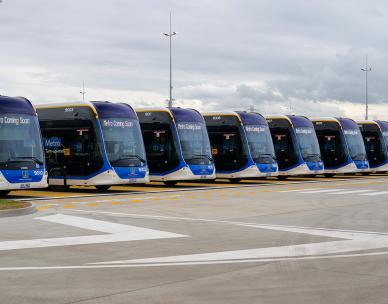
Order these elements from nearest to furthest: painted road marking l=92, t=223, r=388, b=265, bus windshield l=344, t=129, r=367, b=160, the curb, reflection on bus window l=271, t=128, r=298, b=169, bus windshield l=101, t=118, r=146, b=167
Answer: painted road marking l=92, t=223, r=388, b=265 → the curb → bus windshield l=101, t=118, r=146, b=167 → reflection on bus window l=271, t=128, r=298, b=169 → bus windshield l=344, t=129, r=367, b=160

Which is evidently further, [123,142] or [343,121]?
[343,121]

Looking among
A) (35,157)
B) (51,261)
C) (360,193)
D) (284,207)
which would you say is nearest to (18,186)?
(35,157)

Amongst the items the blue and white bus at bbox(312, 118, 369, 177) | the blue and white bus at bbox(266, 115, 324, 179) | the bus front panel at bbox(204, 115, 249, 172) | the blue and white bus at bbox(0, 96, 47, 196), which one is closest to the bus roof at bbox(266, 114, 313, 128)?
the blue and white bus at bbox(266, 115, 324, 179)

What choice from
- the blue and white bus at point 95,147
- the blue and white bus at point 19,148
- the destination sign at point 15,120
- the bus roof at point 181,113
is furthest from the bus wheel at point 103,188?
the destination sign at point 15,120

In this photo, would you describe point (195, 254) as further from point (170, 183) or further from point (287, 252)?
point (170, 183)

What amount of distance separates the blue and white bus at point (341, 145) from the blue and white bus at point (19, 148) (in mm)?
22598

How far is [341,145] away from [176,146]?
49.7ft

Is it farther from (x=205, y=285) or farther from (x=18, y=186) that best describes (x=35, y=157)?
(x=205, y=285)

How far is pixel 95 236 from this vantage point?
13430 millimetres

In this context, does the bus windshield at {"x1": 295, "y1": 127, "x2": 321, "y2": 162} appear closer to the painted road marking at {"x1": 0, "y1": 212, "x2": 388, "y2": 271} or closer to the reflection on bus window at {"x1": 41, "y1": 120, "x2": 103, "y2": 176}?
the reflection on bus window at {"x1": 41, "y1": 120, "x2": 103, "y2": 176}

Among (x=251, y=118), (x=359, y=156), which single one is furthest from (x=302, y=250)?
(x=359, y=156)

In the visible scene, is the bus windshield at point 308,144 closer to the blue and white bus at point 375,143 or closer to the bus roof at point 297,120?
the bus roof at point 297,120

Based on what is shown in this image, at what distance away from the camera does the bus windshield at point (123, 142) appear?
2708 cm

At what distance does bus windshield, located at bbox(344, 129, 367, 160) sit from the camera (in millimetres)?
43969
